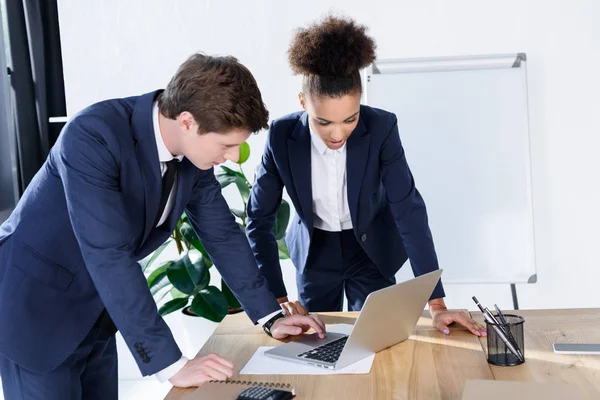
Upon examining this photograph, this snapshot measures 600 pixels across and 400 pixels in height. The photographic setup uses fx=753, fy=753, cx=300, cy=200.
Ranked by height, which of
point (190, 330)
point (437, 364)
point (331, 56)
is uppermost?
A: point (331, 56)

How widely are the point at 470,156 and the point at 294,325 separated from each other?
1.68 metres

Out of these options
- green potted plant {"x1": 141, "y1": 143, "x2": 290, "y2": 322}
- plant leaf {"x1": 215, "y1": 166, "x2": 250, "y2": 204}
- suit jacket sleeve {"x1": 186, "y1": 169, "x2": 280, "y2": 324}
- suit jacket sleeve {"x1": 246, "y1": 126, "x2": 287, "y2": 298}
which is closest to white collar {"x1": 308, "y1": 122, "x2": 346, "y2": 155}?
suit jacket sleeve {"x1": 246, "y1": 126, "x2": 287, "y2": 298}

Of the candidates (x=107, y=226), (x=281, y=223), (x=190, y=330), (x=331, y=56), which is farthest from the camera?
(x=190, y=330)

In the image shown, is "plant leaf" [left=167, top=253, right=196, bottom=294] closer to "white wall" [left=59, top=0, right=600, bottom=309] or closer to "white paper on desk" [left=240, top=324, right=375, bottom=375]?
"white wall" [left=59, top=0, right=600, bottom=309]

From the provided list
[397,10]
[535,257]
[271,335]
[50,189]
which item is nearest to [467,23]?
[397,10]

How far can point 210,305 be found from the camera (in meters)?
2.91

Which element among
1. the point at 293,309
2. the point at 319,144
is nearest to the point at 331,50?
the point at 319,144

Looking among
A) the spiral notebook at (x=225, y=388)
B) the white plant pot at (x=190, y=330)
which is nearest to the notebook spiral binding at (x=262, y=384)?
the spiral notebook at (x=225, y=388)

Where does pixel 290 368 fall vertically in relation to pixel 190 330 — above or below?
above

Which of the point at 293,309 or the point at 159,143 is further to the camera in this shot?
the point at 293,309

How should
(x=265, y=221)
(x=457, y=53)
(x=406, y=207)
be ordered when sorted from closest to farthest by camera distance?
(x=406, y=207)
(x=265, y=221)
(x=457, y=53)

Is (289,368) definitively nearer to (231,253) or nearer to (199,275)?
(231,253)

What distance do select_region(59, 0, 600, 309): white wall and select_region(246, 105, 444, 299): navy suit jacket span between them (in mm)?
1259

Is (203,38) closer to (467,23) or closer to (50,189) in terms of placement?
(467,23)
